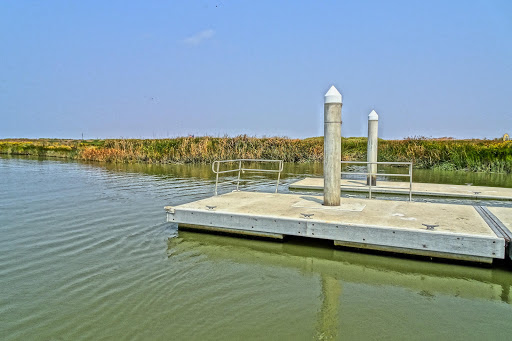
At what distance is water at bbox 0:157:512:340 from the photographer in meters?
4.21

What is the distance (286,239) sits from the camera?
749 cm

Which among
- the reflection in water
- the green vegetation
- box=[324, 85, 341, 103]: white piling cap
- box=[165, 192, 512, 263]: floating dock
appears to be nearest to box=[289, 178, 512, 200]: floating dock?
box=[165, 192, 512, 263]: floating dock

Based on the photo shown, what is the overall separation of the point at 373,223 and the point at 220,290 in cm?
285

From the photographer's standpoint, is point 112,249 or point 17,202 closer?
point 112,249

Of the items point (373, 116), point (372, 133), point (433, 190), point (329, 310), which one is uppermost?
point (373, 116)

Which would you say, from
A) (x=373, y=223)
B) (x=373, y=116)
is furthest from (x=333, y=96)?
(x=373, y=116)

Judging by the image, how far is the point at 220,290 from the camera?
17.1 ft

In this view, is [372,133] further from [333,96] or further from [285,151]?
[285,151]

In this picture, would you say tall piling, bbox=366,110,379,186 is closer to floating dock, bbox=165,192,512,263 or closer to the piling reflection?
floating dock, bbox=165,192,512,263

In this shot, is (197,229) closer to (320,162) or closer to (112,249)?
(112,249)

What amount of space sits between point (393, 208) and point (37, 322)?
21.0 ft

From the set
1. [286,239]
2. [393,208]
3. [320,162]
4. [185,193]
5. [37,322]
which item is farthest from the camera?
[320,162]

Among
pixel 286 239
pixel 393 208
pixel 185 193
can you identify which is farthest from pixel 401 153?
pixel 286 239

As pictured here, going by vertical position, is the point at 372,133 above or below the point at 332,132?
above
